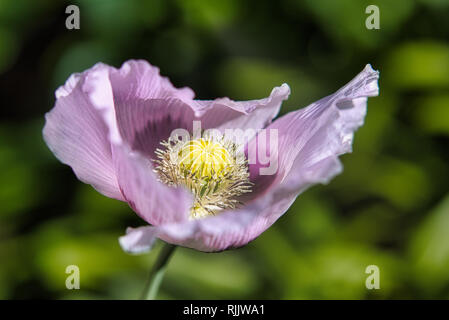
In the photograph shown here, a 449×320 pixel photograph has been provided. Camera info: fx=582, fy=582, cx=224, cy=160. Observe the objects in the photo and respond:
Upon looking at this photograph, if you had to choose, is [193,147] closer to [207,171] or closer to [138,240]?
[207,171]

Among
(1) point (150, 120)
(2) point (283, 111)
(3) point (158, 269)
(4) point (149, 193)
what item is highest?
(2) point (283, 111)

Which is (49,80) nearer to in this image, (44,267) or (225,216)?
(44,267)

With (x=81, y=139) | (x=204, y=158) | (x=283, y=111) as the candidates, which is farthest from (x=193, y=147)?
(x=283, y=111)

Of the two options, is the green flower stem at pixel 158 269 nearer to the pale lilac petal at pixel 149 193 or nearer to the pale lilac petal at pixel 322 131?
the pale lilac petal at pixel 149 193

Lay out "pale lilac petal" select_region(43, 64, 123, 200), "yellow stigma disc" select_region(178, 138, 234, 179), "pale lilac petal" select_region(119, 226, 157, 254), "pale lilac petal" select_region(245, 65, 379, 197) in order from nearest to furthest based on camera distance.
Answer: "pale lilac petal" select_region(119, 226, 157, 254)
"pale lilac petal" select_region(245, 65, 379, 197)
"pale lilac petal" select_region(43, 64, 123, 200)
"yellow stigma disc" select_region(178, 138, 234, 179)

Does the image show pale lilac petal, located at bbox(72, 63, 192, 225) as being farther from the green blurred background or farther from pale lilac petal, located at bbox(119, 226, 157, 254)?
the green blurred background

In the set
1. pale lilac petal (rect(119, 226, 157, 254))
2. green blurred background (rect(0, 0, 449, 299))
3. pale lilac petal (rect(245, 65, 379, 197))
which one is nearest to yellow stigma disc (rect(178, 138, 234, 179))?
pale lilac petal (rect(245, 65, 379, 197))

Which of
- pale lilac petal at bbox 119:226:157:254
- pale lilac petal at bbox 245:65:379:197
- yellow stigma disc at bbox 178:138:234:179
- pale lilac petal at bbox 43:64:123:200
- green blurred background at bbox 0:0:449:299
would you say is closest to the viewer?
pale lilac petal at bbox 119:226:157:254
